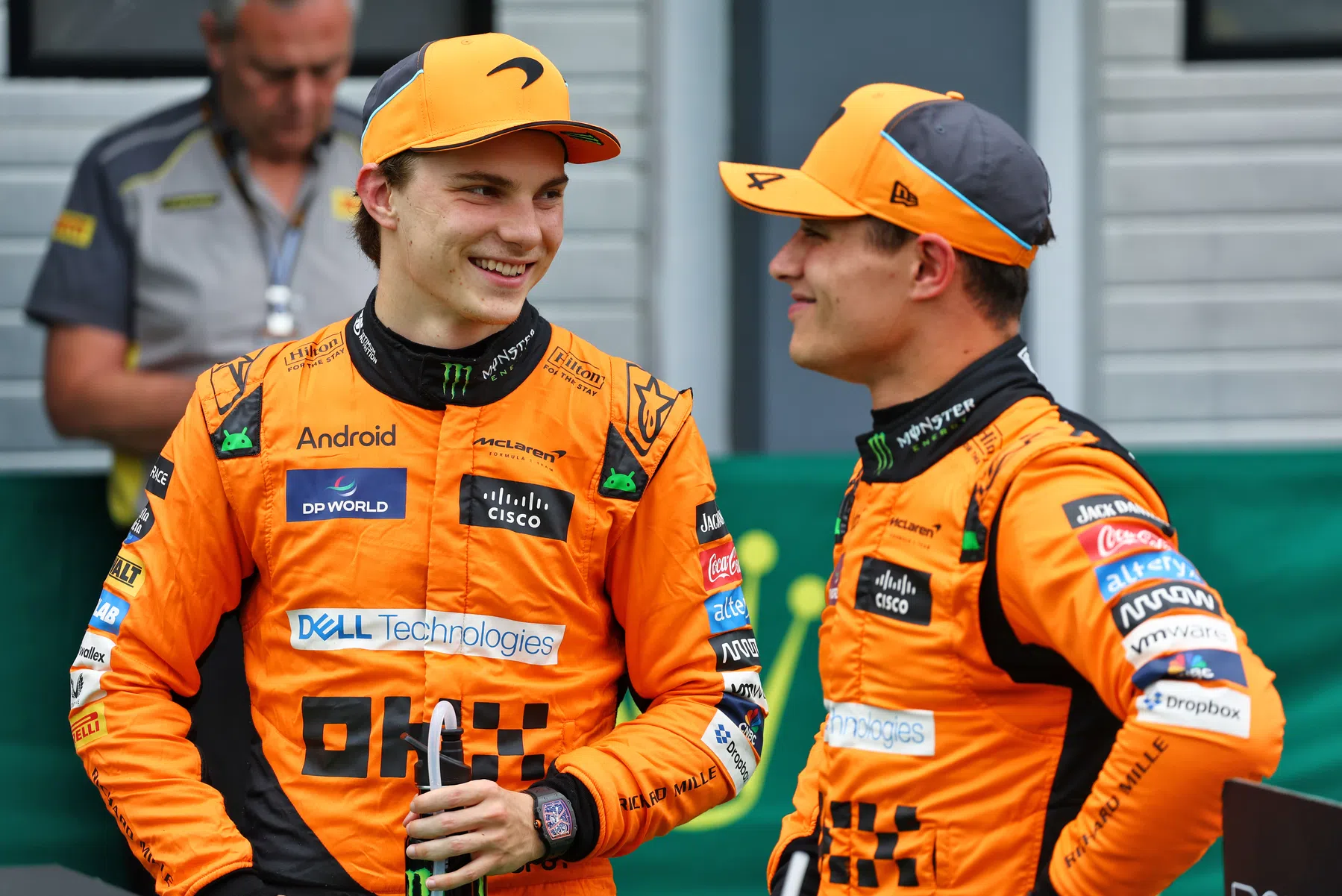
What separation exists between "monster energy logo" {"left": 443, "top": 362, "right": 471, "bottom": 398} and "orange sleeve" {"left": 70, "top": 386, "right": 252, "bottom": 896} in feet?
1.19

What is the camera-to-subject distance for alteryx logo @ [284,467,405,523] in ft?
7.86

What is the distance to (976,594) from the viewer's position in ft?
7.25

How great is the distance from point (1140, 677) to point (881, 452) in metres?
0.64

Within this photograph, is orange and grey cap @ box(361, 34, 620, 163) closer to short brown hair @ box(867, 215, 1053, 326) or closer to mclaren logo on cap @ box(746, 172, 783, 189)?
mclaren logo on cap @ box(746, 172, 783, 189)

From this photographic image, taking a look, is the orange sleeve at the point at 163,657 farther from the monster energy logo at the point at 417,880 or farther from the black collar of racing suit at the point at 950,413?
the black collar of racing suit at the point at 950,413

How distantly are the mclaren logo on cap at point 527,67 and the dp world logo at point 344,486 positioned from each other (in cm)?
61

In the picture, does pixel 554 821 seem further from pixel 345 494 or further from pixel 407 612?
pixel 345 494

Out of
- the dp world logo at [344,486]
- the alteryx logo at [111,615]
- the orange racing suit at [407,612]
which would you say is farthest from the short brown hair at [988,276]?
the alteryx logo at [111,615]

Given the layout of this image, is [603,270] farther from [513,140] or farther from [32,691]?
[513,140]

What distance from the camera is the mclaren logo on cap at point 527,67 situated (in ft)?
7.82

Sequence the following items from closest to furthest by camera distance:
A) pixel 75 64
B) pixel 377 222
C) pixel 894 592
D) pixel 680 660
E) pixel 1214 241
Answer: pixel 894 592 < pixel 680 660 < pixel 377 222 < pixel 75 64 < pixel 1214 241

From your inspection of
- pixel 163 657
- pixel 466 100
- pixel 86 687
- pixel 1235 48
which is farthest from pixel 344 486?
pixel 1235 48

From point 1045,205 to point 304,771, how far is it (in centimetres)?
139

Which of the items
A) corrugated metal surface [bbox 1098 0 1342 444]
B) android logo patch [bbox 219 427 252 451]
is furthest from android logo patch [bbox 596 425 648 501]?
corrugated metal surface [bbox 1098 0 1342 444]
